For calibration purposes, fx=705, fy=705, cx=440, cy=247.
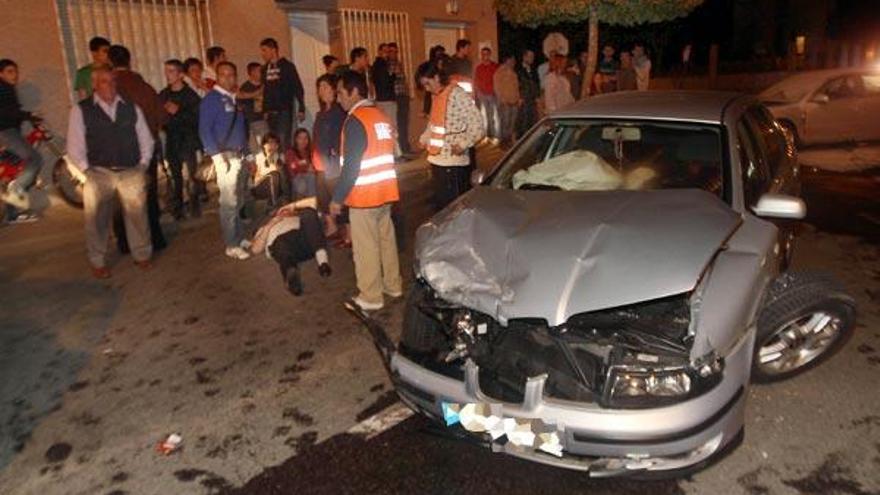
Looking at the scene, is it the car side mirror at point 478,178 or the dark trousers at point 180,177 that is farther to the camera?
the dark trousers at point 180,177

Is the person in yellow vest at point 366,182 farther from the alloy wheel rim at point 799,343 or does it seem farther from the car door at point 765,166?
the alloy wheel rim at point 799,343

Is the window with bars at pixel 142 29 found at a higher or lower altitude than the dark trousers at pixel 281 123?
higher

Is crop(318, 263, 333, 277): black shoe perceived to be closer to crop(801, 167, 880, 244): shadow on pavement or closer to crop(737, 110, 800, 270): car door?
crop(737, 110, 800, 270): car door

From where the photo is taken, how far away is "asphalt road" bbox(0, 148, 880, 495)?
3.23 m

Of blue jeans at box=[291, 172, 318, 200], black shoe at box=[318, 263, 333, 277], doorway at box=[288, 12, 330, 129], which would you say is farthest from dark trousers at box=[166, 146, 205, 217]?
doorway at box=[288, 12, 330, 129]

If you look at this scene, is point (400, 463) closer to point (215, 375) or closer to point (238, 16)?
point (215, 375)

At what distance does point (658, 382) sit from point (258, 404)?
88.8 inches

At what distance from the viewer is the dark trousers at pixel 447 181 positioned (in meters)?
6.75

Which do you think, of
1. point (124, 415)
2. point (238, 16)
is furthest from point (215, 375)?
point (238, 16)

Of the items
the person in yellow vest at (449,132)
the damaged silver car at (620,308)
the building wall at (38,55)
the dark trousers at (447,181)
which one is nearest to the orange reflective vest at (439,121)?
the person in yellow vest at (449,132)

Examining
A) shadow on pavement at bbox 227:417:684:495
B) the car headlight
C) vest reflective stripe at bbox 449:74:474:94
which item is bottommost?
shadow on pavement at bbox 227:417:684:495

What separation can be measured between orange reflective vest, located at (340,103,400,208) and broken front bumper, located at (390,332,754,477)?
2.22m

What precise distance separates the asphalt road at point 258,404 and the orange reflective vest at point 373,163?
875mm

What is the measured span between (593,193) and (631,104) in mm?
972
